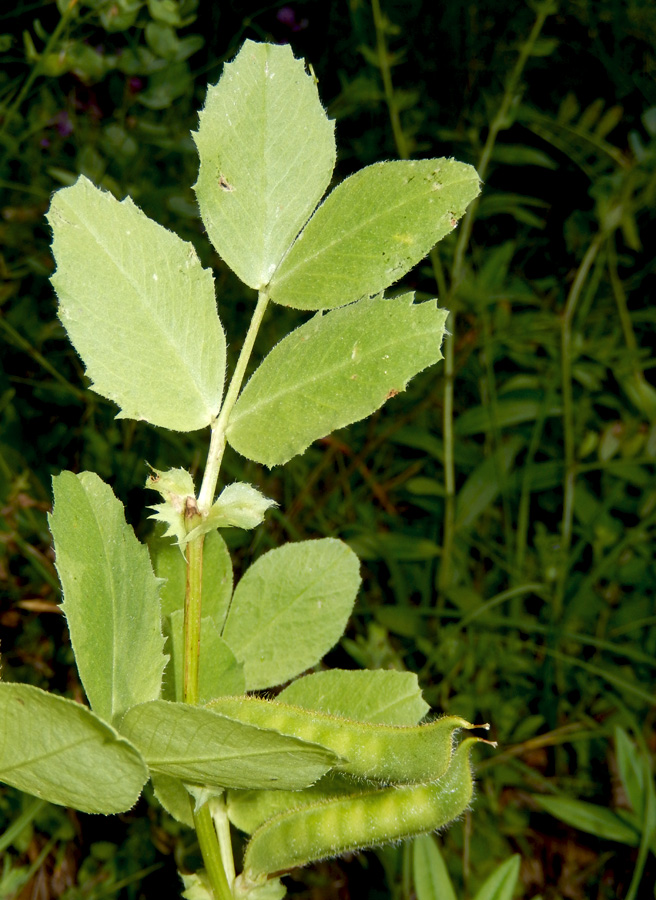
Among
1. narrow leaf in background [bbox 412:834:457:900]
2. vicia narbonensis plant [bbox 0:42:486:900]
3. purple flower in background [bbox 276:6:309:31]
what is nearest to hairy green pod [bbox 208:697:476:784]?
vicia narbonensis plant [bbox 0:42:486:900]

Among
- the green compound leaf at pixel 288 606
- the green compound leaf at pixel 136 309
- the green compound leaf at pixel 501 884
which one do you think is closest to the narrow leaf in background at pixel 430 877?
the green compound leaf at pixel 501 884

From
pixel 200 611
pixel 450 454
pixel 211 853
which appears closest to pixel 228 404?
pixel 200 611

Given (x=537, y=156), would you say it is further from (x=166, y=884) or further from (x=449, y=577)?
(x=166, y=884)

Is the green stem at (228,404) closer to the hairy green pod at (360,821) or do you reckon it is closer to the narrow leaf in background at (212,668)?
the narrow leaf in background at (212,668)

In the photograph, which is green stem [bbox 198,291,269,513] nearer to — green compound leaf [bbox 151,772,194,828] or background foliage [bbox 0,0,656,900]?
green compound leaf [bbox 151,772,194,828]

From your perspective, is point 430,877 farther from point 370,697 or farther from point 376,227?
point 376,227
